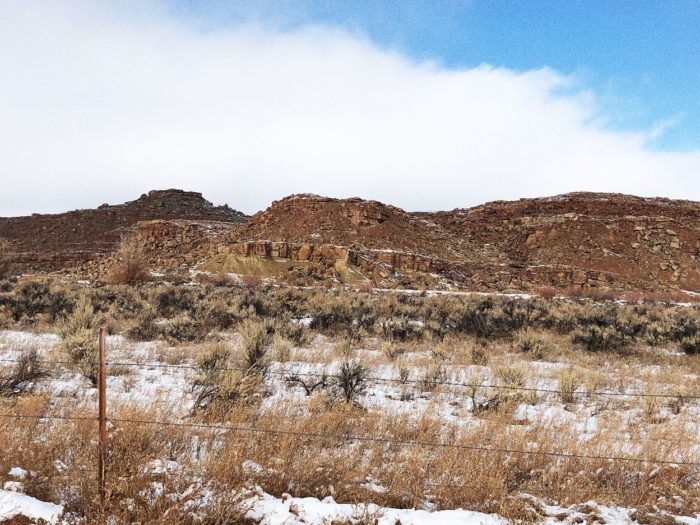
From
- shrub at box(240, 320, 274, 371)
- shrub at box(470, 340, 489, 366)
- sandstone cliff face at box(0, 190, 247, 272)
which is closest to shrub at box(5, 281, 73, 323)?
shrub at box(240, 320, 274, 371)

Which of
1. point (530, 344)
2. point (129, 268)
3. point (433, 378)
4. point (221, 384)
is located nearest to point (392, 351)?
point (433, 378)

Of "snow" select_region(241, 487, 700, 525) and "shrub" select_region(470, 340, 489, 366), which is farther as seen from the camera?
"shrub" select_region(470, 340, 489, 366)

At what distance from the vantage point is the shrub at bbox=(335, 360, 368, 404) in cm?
631

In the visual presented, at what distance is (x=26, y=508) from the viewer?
3.23 m

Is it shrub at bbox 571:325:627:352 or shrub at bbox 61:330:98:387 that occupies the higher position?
shrub at bbox 61:330:98:387

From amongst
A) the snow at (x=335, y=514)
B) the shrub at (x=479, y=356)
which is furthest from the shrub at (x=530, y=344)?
the snow at (x=335, y=514)

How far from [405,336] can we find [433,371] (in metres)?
3.75

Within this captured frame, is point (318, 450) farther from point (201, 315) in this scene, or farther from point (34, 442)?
point (201, 315)

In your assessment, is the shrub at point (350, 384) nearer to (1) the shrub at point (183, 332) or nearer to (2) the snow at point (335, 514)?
(2) the snow at point (335, 514)

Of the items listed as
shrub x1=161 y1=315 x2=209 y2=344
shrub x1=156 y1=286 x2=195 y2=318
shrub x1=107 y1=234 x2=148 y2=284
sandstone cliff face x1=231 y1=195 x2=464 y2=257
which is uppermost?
sandstone cliff face x1=231 y1=195 x2=464 y2=257

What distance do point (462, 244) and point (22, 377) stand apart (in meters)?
41.6

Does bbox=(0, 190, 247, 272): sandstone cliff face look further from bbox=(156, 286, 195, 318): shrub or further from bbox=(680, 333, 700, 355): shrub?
bbox=(680, 333, 700, 355): shrub

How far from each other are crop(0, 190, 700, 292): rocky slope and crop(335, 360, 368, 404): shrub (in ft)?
81.4

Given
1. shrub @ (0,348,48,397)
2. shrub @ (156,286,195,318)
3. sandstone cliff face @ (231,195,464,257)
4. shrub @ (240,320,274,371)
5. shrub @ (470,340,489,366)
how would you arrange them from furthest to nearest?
1. sandstone cliff face @ (231,195,464,257)
2. shrub @ (156,286,195,318)
3. shrub @ (470,340,489,366)
4. shrub @ (240,320,274,371)
5. shrub @ (0,348,48,397)
